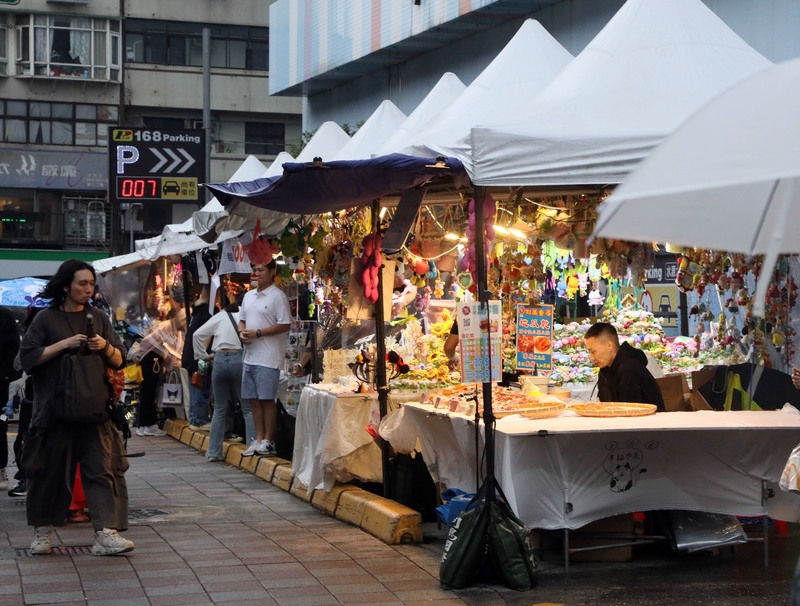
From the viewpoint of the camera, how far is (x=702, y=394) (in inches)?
382

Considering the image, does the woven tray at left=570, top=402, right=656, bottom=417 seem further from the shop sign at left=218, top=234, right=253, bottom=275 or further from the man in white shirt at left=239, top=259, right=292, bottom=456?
the shop sign at left=218, top=234, right=253, bottom=275

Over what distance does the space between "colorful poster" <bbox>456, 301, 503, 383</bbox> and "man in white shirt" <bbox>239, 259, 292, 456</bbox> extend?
489 centimetres

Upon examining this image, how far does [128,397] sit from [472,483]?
1085 centimetres

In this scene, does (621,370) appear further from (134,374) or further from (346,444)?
(134,374)

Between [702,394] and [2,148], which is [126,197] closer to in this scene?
[702,394]

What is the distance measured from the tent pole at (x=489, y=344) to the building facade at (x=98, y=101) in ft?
115

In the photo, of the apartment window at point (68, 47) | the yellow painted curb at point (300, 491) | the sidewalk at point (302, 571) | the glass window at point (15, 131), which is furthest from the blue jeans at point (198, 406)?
the apartment window at point (68, 47)

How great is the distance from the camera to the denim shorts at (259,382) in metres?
12.2

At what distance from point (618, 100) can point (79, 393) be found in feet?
12.8

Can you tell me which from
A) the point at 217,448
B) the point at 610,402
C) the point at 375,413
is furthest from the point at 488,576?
the point at 217,448

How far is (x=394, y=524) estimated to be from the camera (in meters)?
8.52

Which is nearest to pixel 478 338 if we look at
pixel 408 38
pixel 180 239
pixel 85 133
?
pixel 180 239

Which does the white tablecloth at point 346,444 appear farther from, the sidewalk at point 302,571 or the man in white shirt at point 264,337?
the man in white shirt at point 264,337

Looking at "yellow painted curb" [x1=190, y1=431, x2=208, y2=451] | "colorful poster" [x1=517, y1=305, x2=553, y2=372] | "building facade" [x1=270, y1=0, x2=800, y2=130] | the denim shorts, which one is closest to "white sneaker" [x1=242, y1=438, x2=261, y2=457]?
the denim shorts
